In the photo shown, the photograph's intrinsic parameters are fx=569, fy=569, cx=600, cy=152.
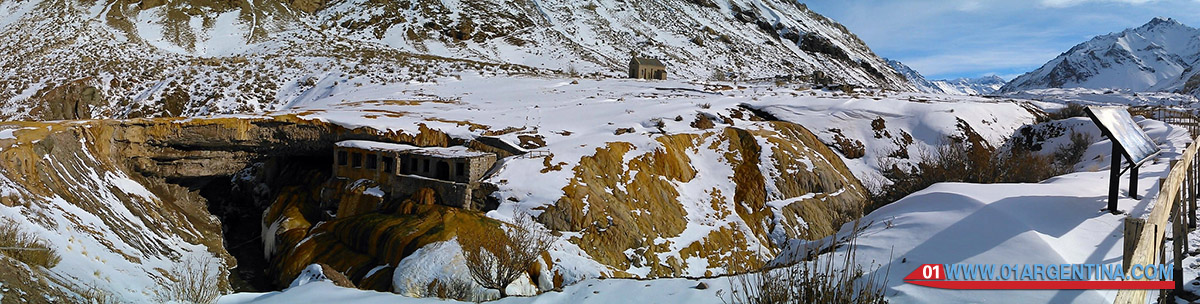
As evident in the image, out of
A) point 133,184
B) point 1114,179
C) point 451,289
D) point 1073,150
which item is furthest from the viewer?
point 1073,150

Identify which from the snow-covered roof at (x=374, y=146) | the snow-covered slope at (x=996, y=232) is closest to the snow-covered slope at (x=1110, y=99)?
the snow-covered slope at (x=996, y=232)

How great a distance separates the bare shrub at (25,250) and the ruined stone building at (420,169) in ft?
29.6

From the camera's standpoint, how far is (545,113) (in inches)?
1051

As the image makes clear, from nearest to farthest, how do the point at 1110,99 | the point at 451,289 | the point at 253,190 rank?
the point at 451,289, the point at 253,190, the point at 1110,99

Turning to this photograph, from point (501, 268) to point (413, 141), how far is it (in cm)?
1114

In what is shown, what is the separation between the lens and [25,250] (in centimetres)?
736

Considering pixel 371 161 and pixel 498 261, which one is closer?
pixel 498 261

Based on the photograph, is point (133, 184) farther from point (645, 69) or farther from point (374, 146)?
point (645, 69)

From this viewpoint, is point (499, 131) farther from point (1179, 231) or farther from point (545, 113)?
point (1179, 231)

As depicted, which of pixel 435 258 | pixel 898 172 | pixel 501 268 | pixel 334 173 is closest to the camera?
pixel 501 268

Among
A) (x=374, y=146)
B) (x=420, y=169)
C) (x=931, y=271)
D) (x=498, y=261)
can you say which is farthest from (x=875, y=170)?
(x=931, y=271)

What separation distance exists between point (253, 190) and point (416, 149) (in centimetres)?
755

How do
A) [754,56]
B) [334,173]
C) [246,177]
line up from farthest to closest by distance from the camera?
[754,56] < [246,177] < [334,173]

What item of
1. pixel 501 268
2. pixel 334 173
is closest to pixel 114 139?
pixel 334 173
